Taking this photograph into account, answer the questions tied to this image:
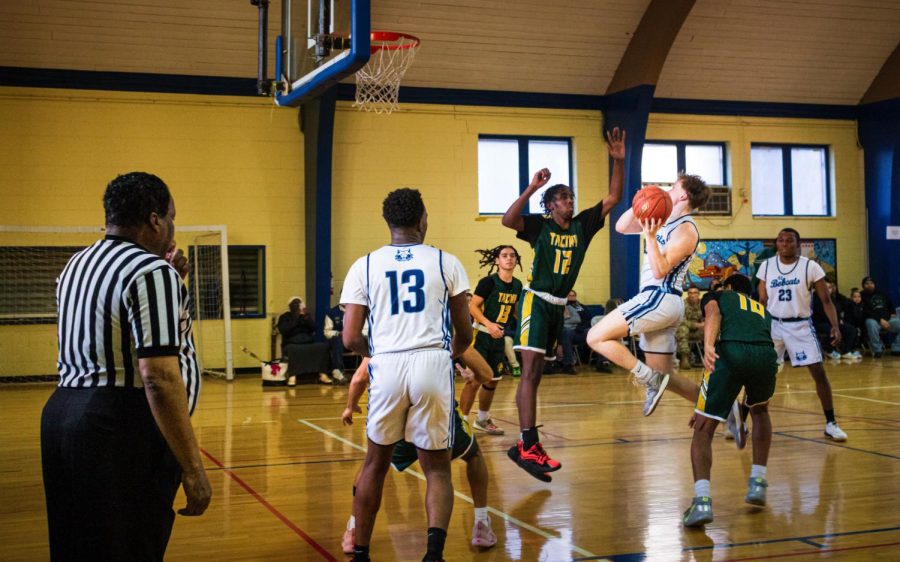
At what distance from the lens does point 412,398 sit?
4.04 meters

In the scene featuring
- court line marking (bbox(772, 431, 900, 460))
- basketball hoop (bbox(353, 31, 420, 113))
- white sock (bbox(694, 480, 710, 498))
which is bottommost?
court line marking (bbox(772, 431, 900, 460))

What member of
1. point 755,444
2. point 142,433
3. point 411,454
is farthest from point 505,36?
point 142,433

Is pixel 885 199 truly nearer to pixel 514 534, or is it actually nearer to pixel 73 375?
pixel 514 534

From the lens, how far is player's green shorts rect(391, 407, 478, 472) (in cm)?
452

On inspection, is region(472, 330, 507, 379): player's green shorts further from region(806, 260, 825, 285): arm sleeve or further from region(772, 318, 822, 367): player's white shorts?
region(806, 260, 825, 285): arm sleeve

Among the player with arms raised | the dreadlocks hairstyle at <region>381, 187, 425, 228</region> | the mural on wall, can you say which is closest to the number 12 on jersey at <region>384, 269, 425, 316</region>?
the dreadlocks hairstyle at <region>381, 187, 425, 228</region>

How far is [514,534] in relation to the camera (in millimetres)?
5078

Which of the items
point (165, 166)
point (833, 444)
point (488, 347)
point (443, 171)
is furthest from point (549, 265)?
point (165, 166)

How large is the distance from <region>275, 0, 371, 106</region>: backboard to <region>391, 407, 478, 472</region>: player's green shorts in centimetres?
309

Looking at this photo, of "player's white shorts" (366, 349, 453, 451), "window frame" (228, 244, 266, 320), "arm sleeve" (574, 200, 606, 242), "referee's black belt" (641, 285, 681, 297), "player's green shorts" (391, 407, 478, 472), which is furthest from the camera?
"window frame" (228, 244, 266, 320)

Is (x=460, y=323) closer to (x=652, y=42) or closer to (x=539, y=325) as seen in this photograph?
(x=539, y=325)

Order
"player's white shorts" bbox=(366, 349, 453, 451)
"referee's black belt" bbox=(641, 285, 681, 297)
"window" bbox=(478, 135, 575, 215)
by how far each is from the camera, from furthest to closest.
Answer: "window" bbox=(478, 135, 575, 215) < "referee's black belt" bbox=(641, 285, 681, 297) < "player's white shorts" bbox=(366, 349, 453, 451)

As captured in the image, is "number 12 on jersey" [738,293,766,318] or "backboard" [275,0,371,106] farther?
"backboard" [275,0,371,106]

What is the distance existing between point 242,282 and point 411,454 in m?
12.0
